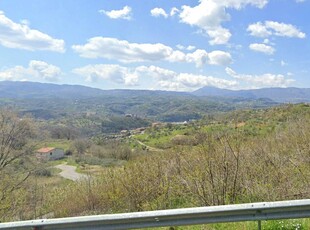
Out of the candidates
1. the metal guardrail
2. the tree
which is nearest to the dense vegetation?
the metal guardrail

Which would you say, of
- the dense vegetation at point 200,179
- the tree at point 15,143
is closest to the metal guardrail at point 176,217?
the dense vegetation at point 200,179

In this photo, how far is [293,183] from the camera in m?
6.33

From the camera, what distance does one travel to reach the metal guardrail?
3.24 m

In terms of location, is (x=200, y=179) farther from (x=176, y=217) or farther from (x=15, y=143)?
(x=15, y=143)

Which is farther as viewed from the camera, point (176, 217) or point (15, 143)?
point (15, 143)

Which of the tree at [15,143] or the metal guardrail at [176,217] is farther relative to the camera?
the tree at [15,143]

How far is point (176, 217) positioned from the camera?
3266 millimetres

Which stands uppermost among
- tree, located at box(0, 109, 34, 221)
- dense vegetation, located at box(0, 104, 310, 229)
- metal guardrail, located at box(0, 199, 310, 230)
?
metal guardrail, located at box(0, 199, 310, 230)

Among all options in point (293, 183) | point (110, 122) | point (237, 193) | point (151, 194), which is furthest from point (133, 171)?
point (110, 122)

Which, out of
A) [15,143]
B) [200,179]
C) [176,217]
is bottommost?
[15,143]

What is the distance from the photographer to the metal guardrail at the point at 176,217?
3236 mm

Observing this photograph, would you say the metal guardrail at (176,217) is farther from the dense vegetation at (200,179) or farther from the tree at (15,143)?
the tree at (15,143)

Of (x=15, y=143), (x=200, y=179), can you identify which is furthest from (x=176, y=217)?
(x=15, y=143)

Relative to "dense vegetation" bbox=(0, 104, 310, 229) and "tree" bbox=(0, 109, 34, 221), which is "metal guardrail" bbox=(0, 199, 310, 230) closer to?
"dense vegetation" bbox=(0, 104, 310, 229)
